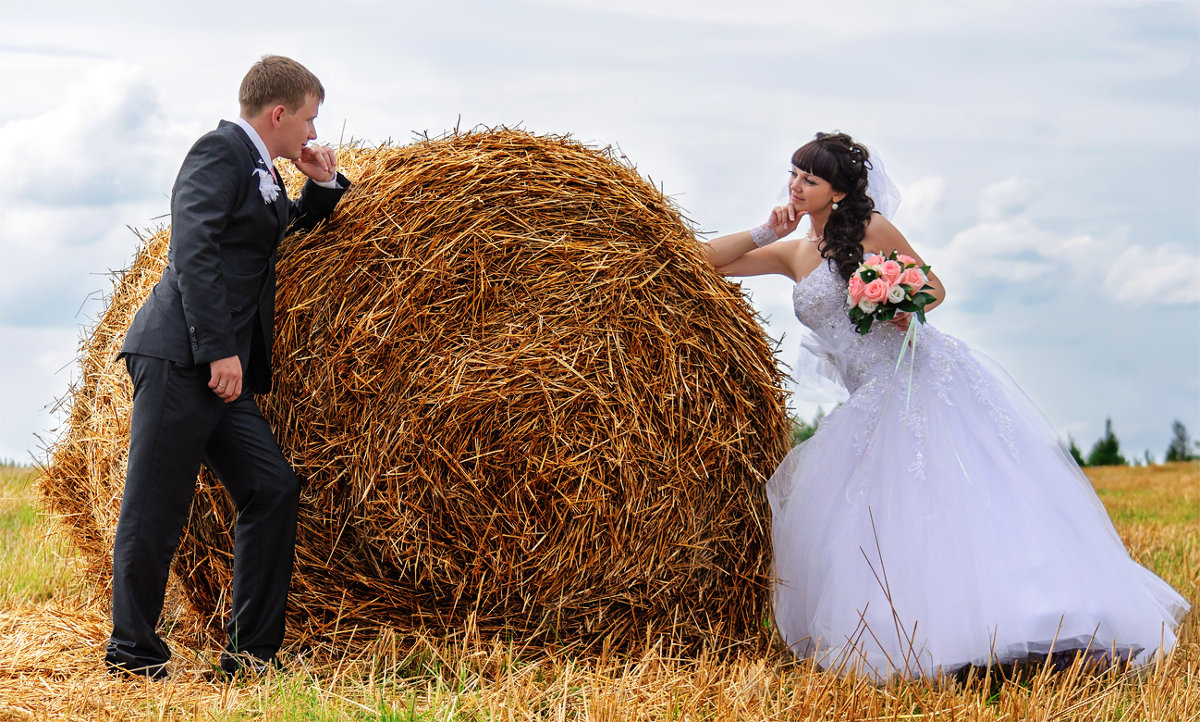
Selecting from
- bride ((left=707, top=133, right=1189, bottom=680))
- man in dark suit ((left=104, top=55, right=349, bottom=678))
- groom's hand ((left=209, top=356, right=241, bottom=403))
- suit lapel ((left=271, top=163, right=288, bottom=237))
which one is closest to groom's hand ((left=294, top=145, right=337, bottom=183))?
man in dark suit ((left=104, top=55, right=349, bottom=678))

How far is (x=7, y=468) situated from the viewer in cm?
899

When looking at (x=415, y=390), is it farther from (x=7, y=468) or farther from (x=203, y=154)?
(x=7, y=468)

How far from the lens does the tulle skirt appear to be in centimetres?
382

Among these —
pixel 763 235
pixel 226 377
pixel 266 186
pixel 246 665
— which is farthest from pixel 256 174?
pixel 763 235

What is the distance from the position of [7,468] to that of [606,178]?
738 cm

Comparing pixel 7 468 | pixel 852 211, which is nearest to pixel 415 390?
pixel 852 211

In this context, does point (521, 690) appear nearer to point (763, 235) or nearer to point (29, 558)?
point (763, 235)

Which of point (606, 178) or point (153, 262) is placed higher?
point (606, 178)

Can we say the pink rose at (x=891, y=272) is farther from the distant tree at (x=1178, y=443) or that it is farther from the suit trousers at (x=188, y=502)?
the distant tree at (x=1178, y=443)

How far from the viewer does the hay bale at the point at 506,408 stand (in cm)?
370

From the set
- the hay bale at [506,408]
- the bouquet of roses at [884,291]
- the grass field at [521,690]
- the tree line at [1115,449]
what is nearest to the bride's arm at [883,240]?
the bouquet of roses at [884,291]

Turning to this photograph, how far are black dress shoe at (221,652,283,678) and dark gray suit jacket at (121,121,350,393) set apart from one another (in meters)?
0.97

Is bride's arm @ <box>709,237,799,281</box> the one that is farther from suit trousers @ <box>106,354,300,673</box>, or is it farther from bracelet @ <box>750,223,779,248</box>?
suit trousers @ <box>106,354,300,673</box>

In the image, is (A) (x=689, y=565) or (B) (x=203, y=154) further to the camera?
(A) (x=689, y=565)
